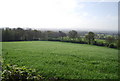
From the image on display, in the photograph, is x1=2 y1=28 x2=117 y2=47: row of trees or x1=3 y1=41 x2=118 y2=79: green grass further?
x1=2 y1=28 x2=117 y2=47: row of trees

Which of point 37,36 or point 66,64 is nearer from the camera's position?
point 66,64

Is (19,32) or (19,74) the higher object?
(19,32)

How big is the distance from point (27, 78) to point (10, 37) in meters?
47.6

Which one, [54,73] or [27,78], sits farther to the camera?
[54,73]

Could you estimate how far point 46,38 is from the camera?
58.5 meters

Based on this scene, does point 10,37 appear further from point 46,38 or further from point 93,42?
point 93,42

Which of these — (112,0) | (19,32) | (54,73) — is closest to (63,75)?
(54,73)

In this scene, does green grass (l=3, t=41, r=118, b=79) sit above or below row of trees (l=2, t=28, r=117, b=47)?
below

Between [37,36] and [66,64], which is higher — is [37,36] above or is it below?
above

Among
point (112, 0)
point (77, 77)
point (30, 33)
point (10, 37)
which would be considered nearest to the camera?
point (77, 77)

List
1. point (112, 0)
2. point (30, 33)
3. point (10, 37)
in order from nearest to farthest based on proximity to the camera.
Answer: point (112, 0), point (10, 37), point (30, 33)

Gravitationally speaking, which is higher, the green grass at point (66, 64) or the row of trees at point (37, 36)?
the row of trees at point (37, 36)

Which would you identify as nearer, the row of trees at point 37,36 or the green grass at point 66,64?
the green grass at point 66,64

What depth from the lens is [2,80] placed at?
364 cm
